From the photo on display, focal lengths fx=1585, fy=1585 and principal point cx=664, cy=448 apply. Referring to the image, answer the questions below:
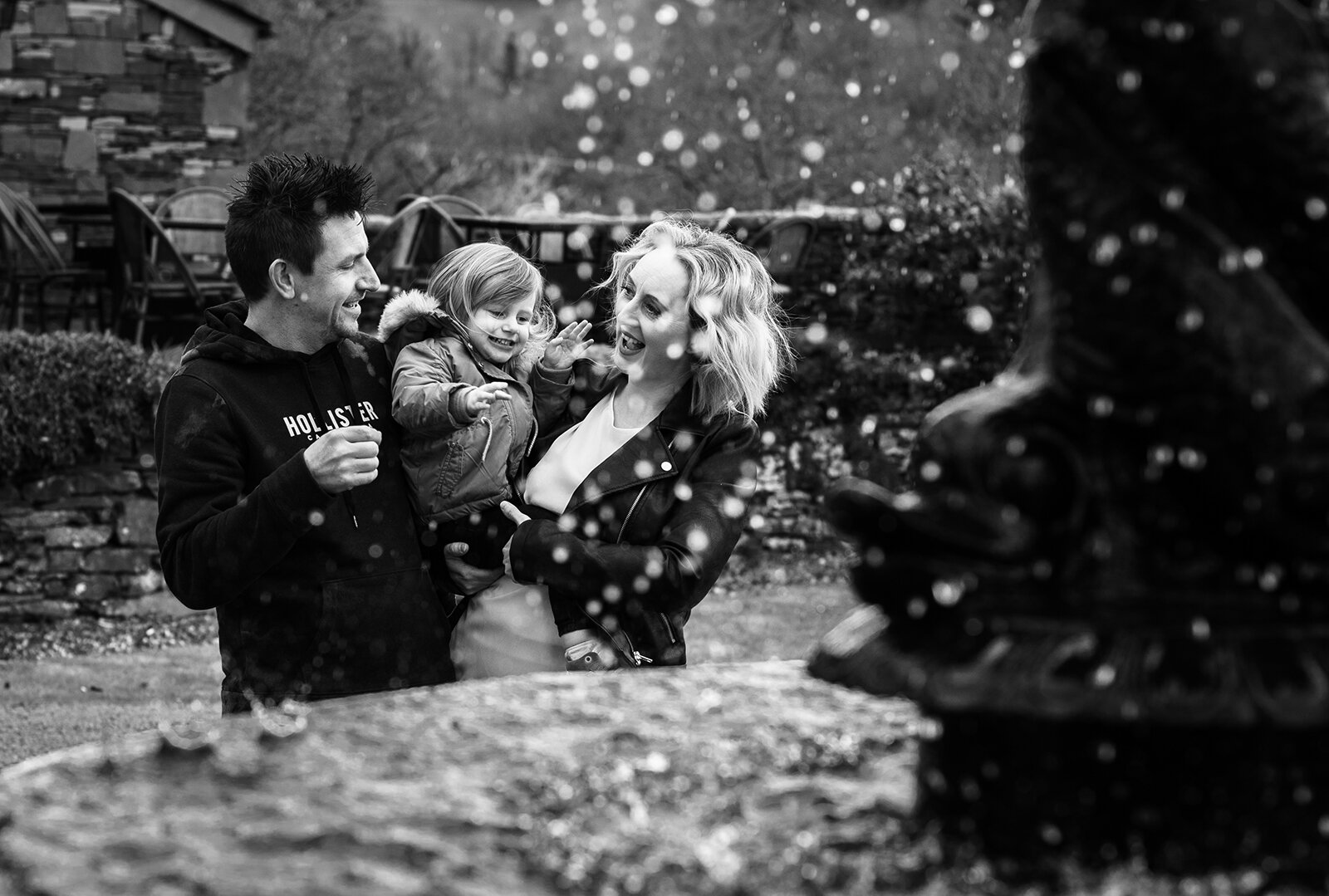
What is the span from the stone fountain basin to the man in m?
0.97

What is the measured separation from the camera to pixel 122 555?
902 centimetres

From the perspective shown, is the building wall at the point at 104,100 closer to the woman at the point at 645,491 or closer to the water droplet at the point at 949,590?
the woman at the point at 645,491

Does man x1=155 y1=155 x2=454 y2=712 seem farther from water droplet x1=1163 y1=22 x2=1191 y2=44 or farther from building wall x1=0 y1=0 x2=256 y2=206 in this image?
building wall x1=0 y1=0 x2=256 y2=206

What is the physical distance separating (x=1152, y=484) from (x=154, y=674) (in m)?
6.98

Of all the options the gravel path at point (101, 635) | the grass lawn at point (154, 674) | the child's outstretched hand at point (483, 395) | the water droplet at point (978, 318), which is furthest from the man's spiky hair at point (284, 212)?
the water droplet at point (978, 318)

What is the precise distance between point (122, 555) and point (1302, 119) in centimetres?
816

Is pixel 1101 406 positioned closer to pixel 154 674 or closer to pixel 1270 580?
pixel 1270 580

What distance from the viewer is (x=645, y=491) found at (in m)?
3.61

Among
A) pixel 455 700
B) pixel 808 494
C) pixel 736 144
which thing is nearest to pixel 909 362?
pixel 808 494

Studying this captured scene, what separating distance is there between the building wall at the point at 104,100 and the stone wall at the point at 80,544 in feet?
20.4

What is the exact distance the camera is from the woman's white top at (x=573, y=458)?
369 cm

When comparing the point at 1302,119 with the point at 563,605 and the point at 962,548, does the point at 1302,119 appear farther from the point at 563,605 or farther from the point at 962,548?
the point at 563,605

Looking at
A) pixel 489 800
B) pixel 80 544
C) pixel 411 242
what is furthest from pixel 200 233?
pixel 489 800

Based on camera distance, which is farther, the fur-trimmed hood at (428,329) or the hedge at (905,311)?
the hedge at (905,311)
